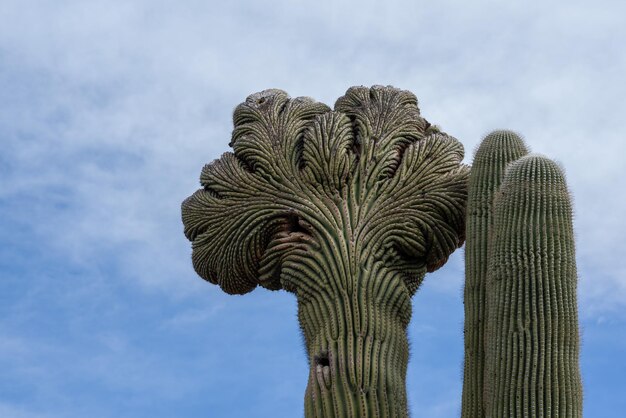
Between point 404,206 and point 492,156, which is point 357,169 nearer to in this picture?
point 404,206

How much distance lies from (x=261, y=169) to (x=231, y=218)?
524mm

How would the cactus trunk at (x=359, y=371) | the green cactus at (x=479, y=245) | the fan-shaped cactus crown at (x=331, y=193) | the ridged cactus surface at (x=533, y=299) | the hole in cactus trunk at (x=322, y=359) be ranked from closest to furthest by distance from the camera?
the ridged cactus surface at (x=533, y=299) → the green cactus at (x=479, y=245) → the cactus trunk at (x=359, y=371) → the hole in cactus trunk at (x=322, y=359) → the fan-shaped cactus crown at (x=331, y=193)

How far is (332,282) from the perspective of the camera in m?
8.76

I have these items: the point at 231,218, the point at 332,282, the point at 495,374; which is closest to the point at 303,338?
the point at 332,282

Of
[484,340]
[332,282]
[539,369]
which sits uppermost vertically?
[332,282]

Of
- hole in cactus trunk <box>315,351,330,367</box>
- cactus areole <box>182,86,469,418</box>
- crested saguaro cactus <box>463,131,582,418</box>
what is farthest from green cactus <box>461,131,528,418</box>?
hole in cactus trunk <box>315,351,330,367</box>

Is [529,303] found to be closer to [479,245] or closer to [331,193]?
[479,245]

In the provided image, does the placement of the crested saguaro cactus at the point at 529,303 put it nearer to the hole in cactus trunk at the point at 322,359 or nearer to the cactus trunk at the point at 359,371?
the cactus trunk at the point at 359,371

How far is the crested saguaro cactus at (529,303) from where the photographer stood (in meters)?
7.09

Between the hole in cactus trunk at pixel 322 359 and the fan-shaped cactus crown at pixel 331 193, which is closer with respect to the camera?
the hole in cactus trunk at pixel 322 359

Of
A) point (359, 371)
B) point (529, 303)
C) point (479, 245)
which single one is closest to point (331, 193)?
point (479, 245)

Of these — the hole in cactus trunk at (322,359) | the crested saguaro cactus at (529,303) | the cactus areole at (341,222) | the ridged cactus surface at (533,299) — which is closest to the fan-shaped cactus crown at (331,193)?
the cactus areole at (341,222)

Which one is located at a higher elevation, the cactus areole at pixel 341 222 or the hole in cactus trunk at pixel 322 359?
the cactus areole at pixel 341 222

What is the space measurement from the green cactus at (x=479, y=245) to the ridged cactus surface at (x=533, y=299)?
320 millimetres
